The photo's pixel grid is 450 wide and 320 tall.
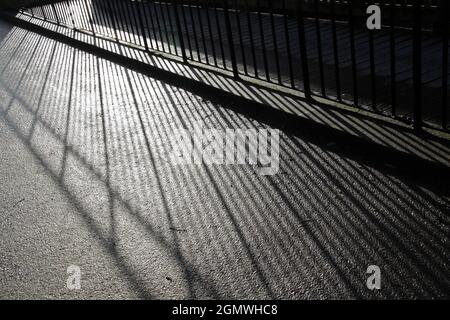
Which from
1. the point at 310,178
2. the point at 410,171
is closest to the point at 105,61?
the point at 310,178

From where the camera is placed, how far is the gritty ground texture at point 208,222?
109 inches

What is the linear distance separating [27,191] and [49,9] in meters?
11.9

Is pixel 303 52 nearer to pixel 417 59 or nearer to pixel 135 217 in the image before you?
pixel 417 59

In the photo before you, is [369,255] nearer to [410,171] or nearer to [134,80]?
[410,171]

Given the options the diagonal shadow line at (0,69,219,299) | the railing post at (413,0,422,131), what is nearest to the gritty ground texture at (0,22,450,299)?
the diagonal shadow line at (0,69,219,299)

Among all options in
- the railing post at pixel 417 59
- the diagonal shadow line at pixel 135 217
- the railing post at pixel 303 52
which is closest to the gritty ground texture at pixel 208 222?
the diagonal shadow line at pixel 135 217

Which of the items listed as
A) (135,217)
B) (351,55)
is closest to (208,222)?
(135,217)

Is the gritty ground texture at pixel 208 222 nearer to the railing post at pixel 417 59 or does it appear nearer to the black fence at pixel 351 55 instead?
the railing post at pixel 417 59

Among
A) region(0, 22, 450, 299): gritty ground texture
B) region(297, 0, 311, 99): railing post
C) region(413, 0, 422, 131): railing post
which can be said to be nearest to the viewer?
region(0, 22, 450, 299): gritty ground texture

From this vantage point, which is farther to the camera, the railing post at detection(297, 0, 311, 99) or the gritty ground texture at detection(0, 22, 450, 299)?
the railing post at detection(297, 0, 311, 99)

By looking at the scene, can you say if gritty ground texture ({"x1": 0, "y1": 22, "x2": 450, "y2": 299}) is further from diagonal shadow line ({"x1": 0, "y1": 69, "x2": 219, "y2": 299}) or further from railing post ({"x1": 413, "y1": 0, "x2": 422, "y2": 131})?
railing post ({"x1": 413, "y1": 0, "x2": 422, "y2": 131})

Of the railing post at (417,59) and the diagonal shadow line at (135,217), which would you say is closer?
the diagonal shadow line at (135,217)

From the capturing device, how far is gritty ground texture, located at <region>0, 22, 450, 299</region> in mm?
2777

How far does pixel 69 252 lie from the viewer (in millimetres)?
3346
